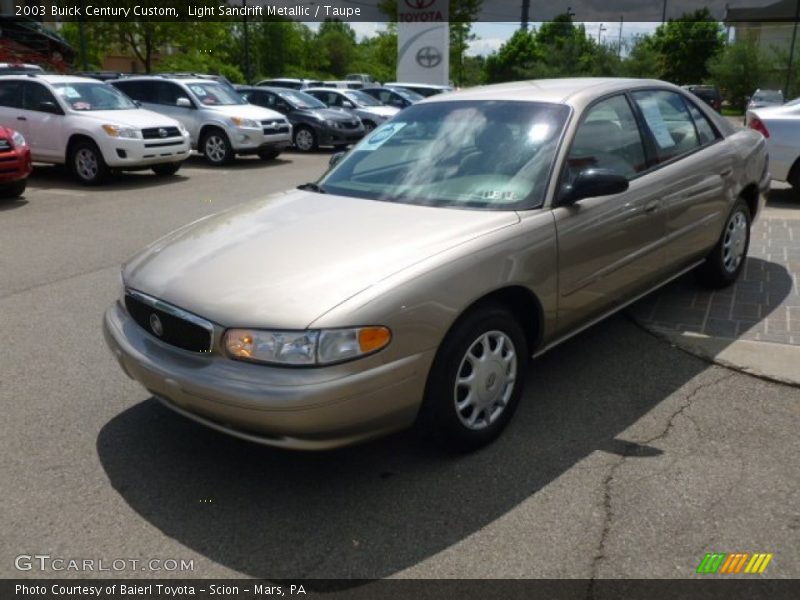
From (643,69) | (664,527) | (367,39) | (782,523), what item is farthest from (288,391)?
(367,39)

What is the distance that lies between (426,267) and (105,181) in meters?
10.8

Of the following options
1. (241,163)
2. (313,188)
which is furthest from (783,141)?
(241,163)

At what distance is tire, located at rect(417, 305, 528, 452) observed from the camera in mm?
3232

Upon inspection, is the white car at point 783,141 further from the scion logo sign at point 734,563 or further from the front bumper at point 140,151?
the front bumper at point 140,151

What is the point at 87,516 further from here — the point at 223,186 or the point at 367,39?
the point at 367,39

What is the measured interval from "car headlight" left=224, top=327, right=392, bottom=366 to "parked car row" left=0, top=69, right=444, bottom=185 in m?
8.67

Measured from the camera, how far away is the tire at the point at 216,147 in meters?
15.1

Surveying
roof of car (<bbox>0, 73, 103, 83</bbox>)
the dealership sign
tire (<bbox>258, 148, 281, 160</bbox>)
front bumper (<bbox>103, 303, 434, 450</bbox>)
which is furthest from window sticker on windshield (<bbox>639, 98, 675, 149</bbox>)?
the dealership sign

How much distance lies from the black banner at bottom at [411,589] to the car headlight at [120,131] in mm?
10317

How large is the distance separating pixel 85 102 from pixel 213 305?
430 inches

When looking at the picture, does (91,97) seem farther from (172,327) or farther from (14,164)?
(172,327)

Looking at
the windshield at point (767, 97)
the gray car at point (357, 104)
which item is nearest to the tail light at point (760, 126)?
the gray car at point (357, 104)

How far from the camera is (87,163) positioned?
1227 cm

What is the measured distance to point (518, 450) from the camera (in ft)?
11.6
